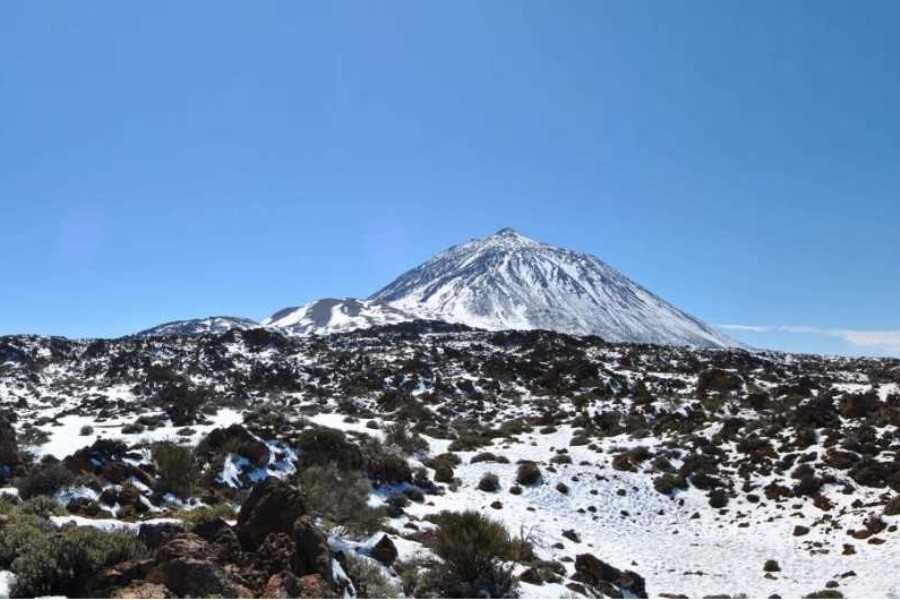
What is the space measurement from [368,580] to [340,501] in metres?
4.89

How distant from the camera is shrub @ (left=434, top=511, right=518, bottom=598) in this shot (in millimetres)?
9133

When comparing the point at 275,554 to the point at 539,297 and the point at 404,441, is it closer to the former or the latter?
the point at 404,441

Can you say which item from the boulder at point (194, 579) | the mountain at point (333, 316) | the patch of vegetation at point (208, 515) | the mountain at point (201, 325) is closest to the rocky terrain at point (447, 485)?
the boulder at point (194, 579)

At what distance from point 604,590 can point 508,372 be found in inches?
1314

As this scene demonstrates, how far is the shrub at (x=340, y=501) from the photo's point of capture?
12.1 meters

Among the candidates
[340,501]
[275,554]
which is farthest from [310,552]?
[340,501]

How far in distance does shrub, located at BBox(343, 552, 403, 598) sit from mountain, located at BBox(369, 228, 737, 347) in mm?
105373

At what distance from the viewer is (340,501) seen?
1317 centimetres

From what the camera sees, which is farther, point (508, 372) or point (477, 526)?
point (508, 372)

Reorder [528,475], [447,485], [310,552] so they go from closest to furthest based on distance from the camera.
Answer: [310,552], [447,485], [528,475]

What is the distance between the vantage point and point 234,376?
43.6 metres

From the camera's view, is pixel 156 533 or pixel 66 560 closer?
pixel 66 560

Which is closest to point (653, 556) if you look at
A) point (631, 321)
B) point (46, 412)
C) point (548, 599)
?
point (548, 599)

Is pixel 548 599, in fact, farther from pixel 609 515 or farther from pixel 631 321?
pixel 631 321
